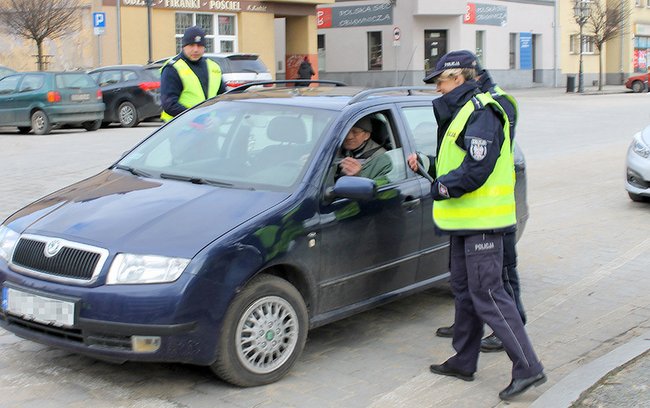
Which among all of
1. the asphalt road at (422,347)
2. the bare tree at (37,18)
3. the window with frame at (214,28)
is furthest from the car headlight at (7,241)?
the window with frame at (214,28)

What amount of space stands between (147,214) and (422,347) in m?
2.01

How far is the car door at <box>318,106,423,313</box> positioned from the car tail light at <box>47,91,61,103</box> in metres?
15.0

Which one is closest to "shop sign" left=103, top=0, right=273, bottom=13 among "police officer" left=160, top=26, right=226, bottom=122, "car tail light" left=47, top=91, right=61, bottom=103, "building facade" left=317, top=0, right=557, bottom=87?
"building facade" left=317, top=0, right=557, bottom=87

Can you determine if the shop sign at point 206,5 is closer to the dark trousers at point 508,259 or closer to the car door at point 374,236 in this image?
the car door at point 374,236

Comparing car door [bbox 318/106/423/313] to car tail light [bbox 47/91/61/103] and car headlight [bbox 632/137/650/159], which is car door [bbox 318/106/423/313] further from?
car tail light [bbox 47/91/61/103]

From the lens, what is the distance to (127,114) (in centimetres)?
2150

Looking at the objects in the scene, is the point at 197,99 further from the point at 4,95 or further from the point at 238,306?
the point at 4,95

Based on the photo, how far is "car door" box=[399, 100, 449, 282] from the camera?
19.4 feet

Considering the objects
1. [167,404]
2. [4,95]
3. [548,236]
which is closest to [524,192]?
[548,236]

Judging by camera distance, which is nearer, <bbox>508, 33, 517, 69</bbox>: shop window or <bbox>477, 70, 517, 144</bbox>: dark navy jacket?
<bbox>477, 70, 517, 144</bbox>: dark navy jacket

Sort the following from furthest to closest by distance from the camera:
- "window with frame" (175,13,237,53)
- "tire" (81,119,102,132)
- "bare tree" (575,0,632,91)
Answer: "bare tree" (575,0,632,91) → "window with frame" (175,13,237,53) → "tire" (81,119,102,132)

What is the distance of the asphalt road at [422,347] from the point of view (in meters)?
4.67

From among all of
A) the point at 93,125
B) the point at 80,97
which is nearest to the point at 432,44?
the point at 93,125

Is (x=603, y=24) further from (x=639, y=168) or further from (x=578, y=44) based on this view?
(x=639, y=168)
